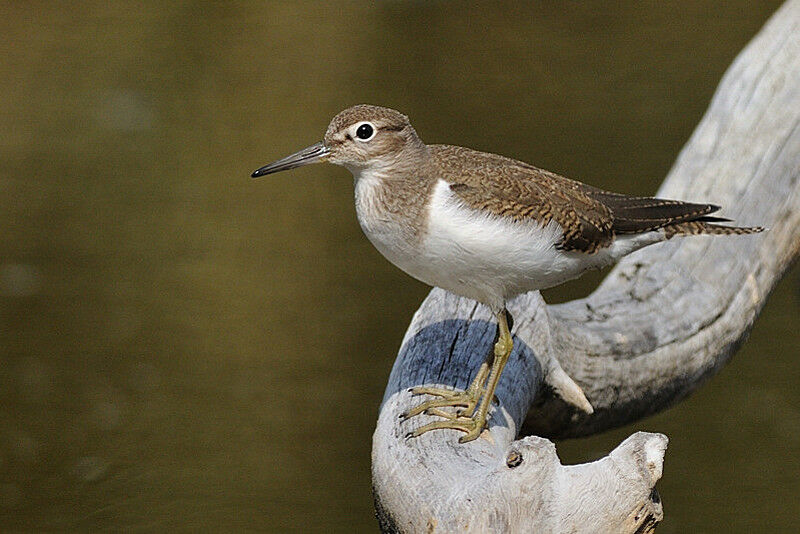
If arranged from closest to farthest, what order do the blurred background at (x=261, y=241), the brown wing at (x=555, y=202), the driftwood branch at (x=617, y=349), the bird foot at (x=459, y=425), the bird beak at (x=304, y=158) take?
the driftwood branch at (x=617, y=349) → the bird foot at (x=459, y=425) → the brown wing at (x=555, y=202) → the bird beak at (x=304, y=158) → the blurred background at (x=261, y=241)

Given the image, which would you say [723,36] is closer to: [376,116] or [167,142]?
[167,142]

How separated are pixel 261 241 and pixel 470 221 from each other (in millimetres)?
5205

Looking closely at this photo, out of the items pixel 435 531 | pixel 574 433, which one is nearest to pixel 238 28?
pixel 574 433

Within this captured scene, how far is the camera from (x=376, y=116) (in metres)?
4.91

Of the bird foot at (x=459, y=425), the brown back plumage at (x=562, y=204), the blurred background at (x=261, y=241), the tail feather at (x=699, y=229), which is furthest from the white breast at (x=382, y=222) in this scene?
the blurred background at (x=261, y=241)

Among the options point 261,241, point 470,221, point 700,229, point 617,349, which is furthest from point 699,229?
point 261,241

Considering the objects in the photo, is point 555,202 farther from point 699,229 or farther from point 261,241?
point 261,241

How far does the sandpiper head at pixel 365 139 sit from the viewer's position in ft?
16.0

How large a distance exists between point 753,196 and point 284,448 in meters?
3.44

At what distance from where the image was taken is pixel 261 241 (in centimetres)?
966

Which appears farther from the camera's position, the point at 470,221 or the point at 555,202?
the point at 555,202

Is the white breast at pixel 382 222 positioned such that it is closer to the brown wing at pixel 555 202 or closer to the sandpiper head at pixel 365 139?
the sandpiper head at pixel 365 139

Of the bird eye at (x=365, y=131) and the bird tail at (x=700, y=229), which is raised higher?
the bird eye at (x=365, y=131)

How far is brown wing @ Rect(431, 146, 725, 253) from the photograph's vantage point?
4.84m
